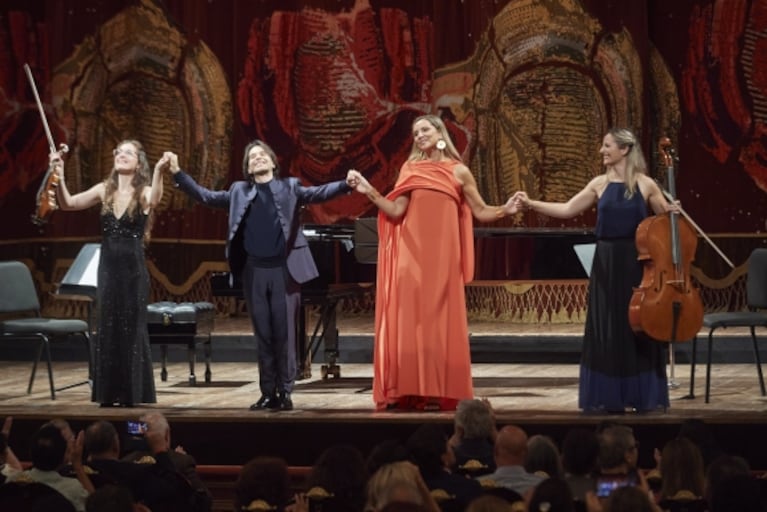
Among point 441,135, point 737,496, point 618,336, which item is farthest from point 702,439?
point 441,135

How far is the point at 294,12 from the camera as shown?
12.9 metres

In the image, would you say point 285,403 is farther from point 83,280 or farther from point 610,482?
point 610,482

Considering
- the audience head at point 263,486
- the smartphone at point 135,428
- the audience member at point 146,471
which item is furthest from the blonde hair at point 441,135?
the audience head at point 263,486

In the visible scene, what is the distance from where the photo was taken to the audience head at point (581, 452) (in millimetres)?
5211

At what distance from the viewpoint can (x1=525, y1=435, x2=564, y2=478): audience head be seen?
5.30 metres

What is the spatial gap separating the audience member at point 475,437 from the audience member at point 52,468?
4.90ft

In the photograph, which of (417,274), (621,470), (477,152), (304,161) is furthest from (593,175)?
(621,470)

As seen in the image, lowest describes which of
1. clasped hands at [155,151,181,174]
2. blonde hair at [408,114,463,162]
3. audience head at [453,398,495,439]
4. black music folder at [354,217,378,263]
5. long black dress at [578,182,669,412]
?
audience head at [453,398,495,439]

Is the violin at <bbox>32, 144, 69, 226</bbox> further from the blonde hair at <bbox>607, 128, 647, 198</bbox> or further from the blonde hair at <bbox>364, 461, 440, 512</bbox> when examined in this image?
the blonde hair at <bbox>364, 461, 440, 512</bbox>

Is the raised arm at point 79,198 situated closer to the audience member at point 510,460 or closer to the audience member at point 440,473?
the audience member at point 440,473

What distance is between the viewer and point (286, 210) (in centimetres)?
773

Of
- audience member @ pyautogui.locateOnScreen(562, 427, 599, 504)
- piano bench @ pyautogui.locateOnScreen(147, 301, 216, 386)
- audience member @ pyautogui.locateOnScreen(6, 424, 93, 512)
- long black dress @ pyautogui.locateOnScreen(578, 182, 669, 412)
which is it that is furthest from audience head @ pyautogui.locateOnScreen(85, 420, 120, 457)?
piano bench @ pyautogui.locateOnScreen(147, 301, 216, 386)

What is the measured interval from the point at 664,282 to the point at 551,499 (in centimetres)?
321

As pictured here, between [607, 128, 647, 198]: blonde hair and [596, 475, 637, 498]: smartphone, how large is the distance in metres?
2.51
